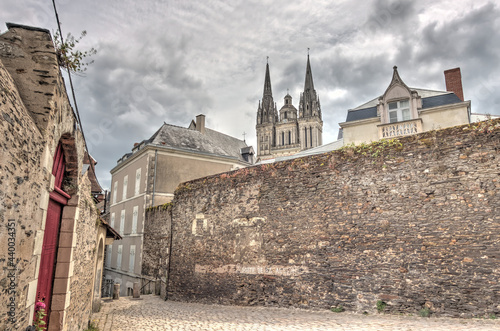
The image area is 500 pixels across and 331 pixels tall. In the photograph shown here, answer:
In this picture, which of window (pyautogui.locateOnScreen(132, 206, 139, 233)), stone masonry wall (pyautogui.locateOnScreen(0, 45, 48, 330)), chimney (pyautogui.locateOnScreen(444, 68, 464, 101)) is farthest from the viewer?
window (pyautogui.locateOnScreen(132, 206, 139, 233))

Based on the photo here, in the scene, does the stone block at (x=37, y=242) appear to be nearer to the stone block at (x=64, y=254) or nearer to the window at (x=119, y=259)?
the stone block at (x=64, y=254)

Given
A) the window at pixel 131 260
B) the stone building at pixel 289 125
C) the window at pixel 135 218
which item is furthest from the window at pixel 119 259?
the stone building at pixel 289 125

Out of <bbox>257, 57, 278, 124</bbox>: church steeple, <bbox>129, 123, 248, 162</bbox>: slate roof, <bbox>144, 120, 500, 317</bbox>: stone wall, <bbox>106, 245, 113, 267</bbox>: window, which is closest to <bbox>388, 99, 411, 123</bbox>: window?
<bbox>144, 120, 500, 317</bbox>: stone wall

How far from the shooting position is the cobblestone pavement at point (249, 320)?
5.48m

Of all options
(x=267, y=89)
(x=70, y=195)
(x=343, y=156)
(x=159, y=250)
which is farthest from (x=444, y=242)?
(x=267, y=89)

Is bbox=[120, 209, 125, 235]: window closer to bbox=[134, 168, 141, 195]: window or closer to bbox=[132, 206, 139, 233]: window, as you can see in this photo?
bbox=[132, 206, 139, 233]: window

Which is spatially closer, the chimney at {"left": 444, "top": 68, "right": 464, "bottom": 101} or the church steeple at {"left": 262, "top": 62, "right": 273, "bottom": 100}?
the chimney at {"left": 444, "top": 68, "right": 464, "bottom": 101}

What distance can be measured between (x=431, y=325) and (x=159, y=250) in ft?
33.0

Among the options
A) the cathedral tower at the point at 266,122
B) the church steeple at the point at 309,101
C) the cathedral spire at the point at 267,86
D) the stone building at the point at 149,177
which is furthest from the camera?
the cathedral spire at the point at 267,86

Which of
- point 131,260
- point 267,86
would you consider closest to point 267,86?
point 267,86

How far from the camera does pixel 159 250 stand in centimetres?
1316

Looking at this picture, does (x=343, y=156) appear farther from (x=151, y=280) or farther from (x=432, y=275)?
(x=151, y=280)

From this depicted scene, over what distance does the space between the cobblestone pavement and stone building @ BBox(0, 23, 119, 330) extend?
2.53 meters

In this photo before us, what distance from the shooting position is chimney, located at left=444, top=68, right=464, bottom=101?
44.7 ft
